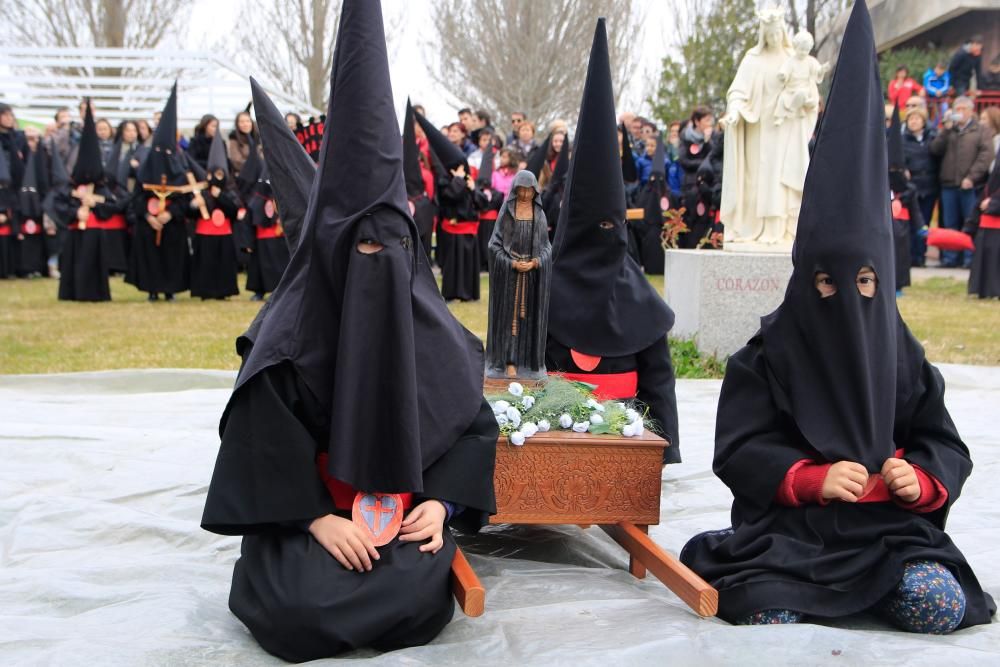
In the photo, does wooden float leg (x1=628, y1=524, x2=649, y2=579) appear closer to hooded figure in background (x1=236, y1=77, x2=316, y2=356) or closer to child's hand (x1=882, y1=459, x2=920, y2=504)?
child's hand (x1=882, y1=459, x2=920, y2=504)

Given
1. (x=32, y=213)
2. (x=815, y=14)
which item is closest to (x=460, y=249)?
(x=32, y=213)

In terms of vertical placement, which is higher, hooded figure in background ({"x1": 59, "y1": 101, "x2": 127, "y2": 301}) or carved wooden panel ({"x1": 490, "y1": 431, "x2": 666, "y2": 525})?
hooded figure in background ({"x1": 59, "y1": 101, "x2": 127, "y2": 301})

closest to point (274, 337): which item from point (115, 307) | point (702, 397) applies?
point (702, 397)

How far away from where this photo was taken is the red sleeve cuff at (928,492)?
343 centimetres

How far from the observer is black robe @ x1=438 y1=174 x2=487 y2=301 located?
14328mm

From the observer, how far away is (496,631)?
11.1 ft

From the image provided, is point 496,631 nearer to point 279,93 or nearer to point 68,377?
point 68,377

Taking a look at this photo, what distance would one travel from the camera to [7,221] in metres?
16.7

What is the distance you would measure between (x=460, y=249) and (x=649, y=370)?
30.0 ft

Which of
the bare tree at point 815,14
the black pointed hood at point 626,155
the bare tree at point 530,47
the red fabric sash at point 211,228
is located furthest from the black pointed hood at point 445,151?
the bare tree at point 815,14

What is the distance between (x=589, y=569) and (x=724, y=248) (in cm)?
659

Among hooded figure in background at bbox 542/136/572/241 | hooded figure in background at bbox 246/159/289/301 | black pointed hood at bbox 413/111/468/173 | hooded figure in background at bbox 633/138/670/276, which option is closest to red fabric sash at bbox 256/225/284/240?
hooded figure in background at bbox 246/159/289/301

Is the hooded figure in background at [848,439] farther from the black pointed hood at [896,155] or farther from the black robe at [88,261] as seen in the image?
the black robe at [88,261]

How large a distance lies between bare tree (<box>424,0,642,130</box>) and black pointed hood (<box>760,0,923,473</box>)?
2506cm
